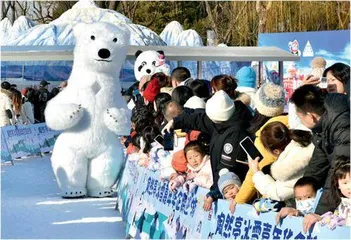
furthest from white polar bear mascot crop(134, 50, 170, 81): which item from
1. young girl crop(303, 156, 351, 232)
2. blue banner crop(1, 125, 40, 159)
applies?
young girl crop(303, 156, 351, 232)

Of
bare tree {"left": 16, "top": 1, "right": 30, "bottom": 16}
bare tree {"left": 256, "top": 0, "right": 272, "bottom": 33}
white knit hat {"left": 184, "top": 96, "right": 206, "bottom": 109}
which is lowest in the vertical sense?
white knit hat {"left": 184, "top": 96, "right": 206, "bottom": 109}

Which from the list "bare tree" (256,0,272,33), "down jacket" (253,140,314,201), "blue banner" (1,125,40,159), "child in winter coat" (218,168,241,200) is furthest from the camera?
"bare tree" (256,0,272,33)

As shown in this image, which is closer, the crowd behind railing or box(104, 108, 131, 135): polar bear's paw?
the crowd behind railing

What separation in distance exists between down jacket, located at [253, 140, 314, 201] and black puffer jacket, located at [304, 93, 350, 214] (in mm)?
122

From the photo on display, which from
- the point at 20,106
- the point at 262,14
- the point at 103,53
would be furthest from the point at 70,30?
the point at 103,53

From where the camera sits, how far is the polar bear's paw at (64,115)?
9.48 metres

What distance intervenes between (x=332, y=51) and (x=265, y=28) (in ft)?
21.4

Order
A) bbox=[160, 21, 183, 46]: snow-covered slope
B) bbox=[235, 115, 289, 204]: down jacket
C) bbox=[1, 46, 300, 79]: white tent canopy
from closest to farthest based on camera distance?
bbox=[235, 115, 289, 204]: down jacket, bbox=[1, 46, 300, 79]: white tent canopy, bbox=[160, 21, 183, 46]: snow-covered slope

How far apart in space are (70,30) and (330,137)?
2183 cm

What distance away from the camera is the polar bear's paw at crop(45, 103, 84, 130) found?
948 cm

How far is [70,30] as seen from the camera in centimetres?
2545

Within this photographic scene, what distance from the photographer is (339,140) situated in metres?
4.28

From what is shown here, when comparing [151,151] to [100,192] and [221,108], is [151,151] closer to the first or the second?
[221,108]

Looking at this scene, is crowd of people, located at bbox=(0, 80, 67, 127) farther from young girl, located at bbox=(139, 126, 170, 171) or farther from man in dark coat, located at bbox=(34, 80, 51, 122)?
young girl, located at bbox=(139, 126, 170, 171)
